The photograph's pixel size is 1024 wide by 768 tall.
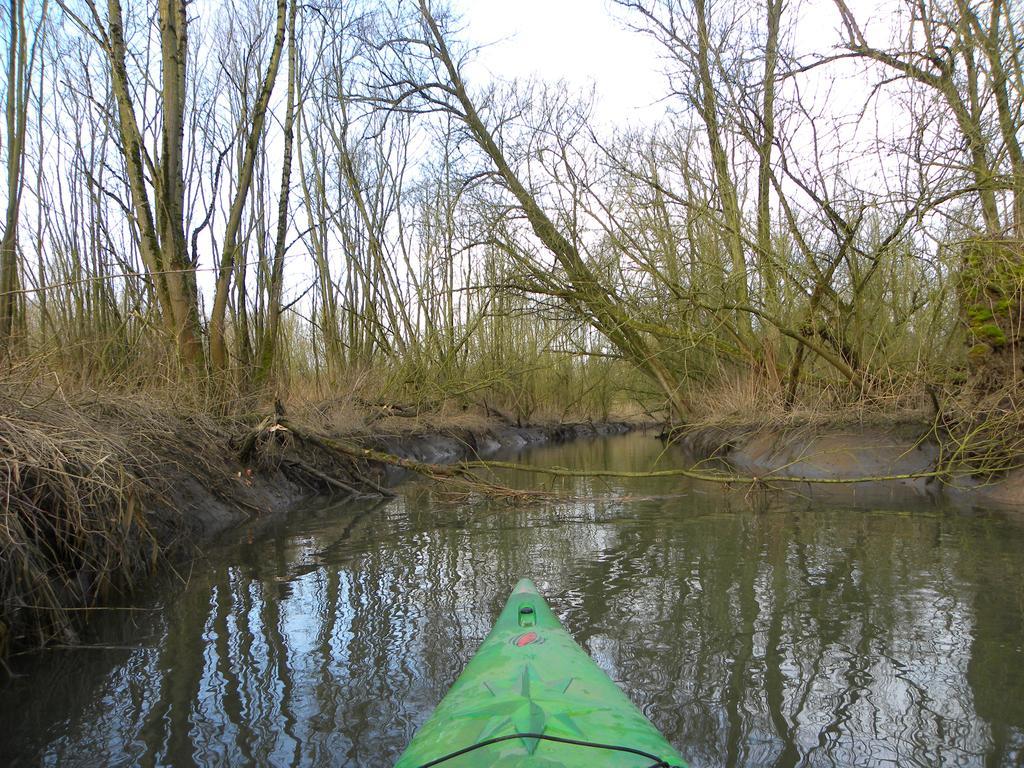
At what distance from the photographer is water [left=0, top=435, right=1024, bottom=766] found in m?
2.38

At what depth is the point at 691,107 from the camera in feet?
32.4

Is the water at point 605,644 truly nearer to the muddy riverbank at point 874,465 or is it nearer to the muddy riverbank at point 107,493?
the muddy riverbank at point 107,493

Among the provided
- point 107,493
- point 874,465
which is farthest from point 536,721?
point 874,465

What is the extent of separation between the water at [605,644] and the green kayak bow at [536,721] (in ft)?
1.45

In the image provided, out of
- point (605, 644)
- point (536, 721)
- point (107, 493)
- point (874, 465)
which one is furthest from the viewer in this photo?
point (874, 465)

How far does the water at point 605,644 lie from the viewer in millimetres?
2381

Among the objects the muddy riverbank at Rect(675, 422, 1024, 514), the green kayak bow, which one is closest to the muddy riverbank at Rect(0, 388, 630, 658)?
the green kayak bow

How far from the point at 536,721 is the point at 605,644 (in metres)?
1.62

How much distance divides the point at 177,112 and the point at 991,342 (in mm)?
7820

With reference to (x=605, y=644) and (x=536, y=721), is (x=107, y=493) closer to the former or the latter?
(x=605, y=644)

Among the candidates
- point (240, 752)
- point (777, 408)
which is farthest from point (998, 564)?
point (777, 408)

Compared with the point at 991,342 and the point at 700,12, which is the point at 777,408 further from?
the point at 700,12

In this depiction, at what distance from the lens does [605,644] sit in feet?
10.6

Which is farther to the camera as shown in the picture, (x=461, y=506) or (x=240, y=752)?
(x=461, y=506)
